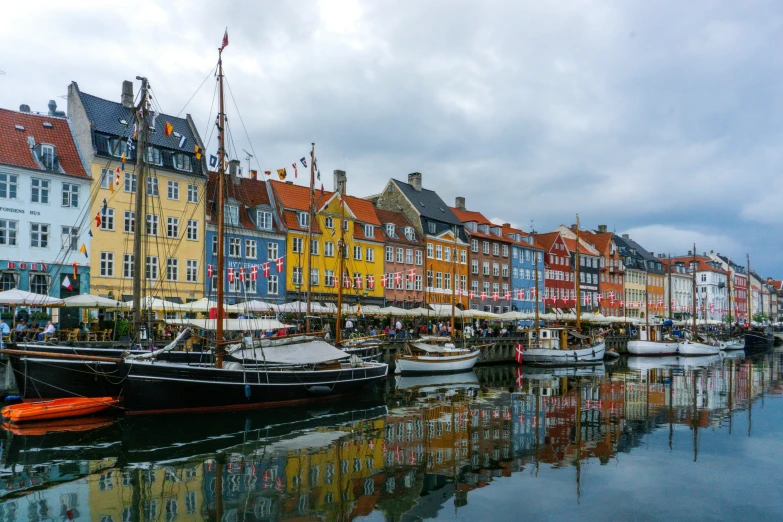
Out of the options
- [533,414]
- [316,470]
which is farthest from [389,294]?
[316,470]

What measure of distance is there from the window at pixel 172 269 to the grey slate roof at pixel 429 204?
92.0 feet

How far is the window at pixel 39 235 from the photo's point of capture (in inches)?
1551

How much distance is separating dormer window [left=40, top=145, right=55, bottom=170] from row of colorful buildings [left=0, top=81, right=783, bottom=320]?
74mm

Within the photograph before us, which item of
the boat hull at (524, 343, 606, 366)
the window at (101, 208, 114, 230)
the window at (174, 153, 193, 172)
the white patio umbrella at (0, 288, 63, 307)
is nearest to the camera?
the white patio umbrella at (0, 288, 63, 307)

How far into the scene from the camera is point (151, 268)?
4356 cm

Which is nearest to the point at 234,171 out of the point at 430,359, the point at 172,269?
the point at 172,269

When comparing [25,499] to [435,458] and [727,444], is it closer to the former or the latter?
[435,458]

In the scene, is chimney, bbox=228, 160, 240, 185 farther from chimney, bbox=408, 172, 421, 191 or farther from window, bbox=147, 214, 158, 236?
chimney, bbox=408, 172, 421, 191

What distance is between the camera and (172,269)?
1754 inches

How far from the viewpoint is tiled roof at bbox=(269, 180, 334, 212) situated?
53500mm

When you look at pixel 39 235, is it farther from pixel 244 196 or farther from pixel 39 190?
pixel 244 196

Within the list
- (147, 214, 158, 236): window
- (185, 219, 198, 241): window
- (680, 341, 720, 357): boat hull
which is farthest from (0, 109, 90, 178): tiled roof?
(680, 341, 720, 357): boat hull

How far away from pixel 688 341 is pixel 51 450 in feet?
219

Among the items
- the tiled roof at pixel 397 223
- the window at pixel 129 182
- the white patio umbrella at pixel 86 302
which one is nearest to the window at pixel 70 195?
the window at pixel 129 182
